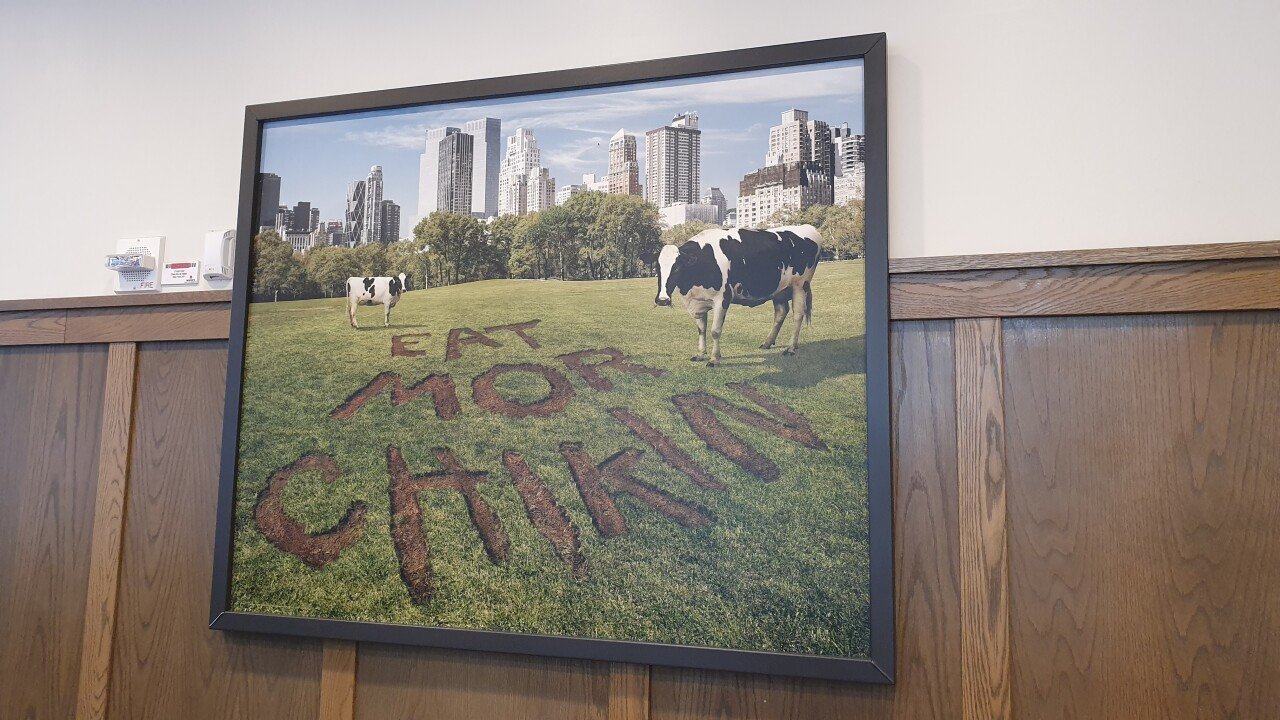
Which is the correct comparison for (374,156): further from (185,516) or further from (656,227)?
(185,516)

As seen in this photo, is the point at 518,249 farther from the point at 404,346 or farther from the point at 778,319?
the point at 778,319

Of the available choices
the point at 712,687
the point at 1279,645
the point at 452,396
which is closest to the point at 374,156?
the point at 452,396

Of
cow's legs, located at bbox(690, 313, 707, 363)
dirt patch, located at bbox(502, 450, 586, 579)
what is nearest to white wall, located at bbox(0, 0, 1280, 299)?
cow's legs, located at bbox(690, 313, 707, 363)

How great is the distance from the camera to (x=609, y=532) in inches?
50.8

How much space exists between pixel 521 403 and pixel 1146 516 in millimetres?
1053

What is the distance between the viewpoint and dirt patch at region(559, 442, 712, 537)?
4.15ft

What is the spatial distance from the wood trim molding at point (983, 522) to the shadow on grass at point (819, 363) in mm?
164

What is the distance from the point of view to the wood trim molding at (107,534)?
156cm

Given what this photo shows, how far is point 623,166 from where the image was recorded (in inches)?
54.9

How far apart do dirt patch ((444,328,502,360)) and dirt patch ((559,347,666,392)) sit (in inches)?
6.4

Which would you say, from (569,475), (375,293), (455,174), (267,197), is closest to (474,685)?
(569,475)

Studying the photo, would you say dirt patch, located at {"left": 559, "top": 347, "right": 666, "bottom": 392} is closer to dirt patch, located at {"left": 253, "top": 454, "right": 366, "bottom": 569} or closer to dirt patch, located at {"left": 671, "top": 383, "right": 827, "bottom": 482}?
dirt patch, located at {"left": 671, "top": 383, "right": 827, "bottom": 482}

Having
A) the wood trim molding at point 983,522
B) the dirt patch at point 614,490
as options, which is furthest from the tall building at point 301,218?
the wood trim molding at point 983,522

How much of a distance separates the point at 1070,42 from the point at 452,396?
126 cm
